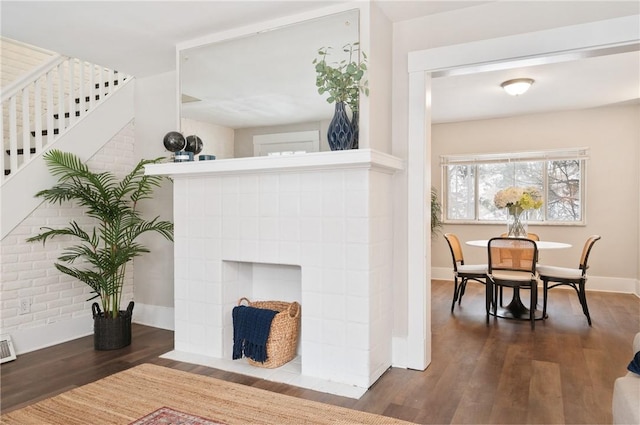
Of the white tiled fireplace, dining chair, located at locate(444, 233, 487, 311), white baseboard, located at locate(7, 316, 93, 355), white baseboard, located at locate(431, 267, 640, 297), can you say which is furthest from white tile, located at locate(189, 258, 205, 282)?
white baseboard, located at locate(431, 267, 640, 297)

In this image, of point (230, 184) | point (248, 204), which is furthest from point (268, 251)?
point (230, 184)

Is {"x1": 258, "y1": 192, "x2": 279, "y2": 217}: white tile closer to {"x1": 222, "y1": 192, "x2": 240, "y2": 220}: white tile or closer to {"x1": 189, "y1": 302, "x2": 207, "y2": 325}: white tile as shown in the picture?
{"x1": 222, "y1": 192, "x2": 240, "y2": 220}: white tile

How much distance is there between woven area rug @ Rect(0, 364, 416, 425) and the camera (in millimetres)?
2203

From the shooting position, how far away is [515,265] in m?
4.14

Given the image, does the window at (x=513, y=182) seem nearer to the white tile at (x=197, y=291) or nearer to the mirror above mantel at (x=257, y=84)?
the mirror above mantel at (x=257, y=84)

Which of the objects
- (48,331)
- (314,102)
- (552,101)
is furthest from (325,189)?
(552,101)

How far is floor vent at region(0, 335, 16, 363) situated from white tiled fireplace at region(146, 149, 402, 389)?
3.94ft

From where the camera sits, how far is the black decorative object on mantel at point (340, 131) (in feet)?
8.86

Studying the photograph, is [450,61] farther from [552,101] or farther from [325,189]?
[552,101]

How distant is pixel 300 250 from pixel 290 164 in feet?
1.95

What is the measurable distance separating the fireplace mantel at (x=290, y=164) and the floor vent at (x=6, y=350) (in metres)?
1.67

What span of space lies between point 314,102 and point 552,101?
393cm

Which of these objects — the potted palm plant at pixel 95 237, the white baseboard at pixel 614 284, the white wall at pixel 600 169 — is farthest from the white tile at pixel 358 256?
the white baseboard at pixel 614 284

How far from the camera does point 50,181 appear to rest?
141 inches
